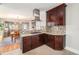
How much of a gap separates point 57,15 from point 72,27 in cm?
35

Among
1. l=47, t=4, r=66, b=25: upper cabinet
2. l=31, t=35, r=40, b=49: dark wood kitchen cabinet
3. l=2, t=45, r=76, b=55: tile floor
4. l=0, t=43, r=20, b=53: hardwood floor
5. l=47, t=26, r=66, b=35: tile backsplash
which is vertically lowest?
l=2, t=45, r=76, b=55: tile floor

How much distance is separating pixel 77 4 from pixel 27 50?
1.18 metres

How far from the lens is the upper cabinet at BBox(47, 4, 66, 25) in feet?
4.83

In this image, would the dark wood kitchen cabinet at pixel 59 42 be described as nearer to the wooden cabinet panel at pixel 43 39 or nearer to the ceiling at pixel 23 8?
the wooden cabinet panel at pixel 43 39

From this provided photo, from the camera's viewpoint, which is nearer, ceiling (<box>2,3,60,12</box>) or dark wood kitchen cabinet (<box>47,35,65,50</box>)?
ceiling (<box>2,3,60,12</box>)

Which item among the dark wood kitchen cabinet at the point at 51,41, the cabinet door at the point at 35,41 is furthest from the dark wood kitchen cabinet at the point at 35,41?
the dark wood kitchen cabinet at the point at 51,41

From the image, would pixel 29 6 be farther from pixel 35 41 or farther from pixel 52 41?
pixel 52 41

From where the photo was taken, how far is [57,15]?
4.99 ft

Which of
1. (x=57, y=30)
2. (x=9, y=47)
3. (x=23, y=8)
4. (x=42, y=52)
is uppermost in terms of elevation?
(x=23, y=8)

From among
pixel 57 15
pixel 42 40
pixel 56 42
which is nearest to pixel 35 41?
pixel 42 40

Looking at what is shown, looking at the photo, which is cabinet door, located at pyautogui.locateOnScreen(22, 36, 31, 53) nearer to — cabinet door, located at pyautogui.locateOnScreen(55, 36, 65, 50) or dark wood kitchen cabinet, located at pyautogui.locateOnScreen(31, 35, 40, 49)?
dark wood kitchen cabinet, located at pyautogui.locateOnScreen(31, 35, 40, 49)

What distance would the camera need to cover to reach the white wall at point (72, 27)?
1.44 metres

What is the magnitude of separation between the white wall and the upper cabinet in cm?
9

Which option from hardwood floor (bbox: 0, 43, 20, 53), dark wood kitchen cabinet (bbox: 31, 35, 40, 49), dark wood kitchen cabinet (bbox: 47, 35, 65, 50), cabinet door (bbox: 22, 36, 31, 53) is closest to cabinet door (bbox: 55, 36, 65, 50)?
dark wood kitchen cabinet (bbox: 47, 35, 65, 50)
